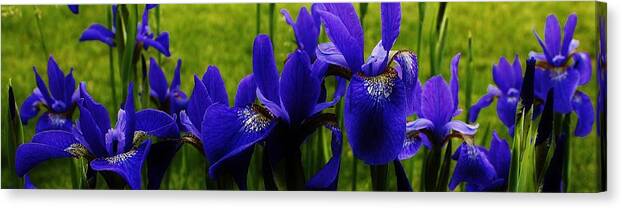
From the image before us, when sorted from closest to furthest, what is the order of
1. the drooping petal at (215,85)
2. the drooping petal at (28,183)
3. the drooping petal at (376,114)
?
the drooping petal at (376,114) → the drooping petal at (215,85) → the drooping petal at (28,183)

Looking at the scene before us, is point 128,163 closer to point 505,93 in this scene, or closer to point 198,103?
point 198,103

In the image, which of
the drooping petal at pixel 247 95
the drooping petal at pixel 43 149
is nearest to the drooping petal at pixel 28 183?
the drooping petal at pixel 43 149

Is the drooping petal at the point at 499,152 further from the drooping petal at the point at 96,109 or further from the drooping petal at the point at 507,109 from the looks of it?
the drooping petal at the point at 96,109

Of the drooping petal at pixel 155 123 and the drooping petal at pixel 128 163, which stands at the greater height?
the drooping petal at pixel 155 123

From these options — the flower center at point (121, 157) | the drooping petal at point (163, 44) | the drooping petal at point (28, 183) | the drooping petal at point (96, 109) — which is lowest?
the drooping petal at point (28, 183)

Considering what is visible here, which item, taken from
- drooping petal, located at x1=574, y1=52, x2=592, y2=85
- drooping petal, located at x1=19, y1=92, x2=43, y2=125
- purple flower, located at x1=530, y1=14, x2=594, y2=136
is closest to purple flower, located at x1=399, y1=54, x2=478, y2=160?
purple flower, located at x1=530, y1=14, x2=594, y2=136

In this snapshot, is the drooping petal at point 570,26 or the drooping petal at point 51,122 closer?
the drooping petal at point 570,26

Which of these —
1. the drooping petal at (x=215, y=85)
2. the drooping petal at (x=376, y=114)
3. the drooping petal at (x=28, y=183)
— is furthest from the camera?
Answer: the drooping petal at (x=28, y=183)

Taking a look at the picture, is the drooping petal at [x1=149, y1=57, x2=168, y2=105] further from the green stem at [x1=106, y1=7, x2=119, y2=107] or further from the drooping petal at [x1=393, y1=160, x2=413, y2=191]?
the drooping petal at [x1=393, y1=160, x2=413, y2=191]
